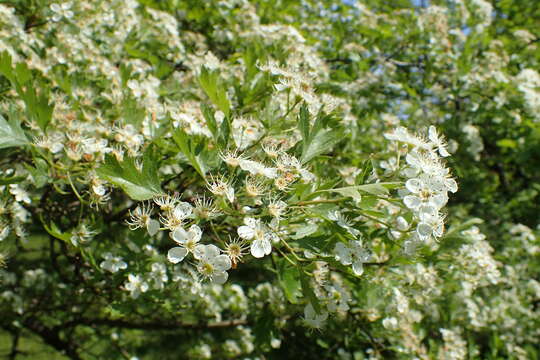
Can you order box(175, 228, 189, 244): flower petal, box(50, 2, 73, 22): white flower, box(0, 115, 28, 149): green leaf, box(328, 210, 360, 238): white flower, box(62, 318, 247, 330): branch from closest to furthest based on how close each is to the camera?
box(175, 228, 189, 244): flower petal → box(328, 210, 360, 238): white flower → box(0, 115, 28, 149): green leaf → box(50, 2, 73, 22): white flower → box(62, 318, 247, 330): branch

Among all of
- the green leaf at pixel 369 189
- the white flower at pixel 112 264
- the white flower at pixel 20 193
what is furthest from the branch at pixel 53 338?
the green leaf at pixel 369 189

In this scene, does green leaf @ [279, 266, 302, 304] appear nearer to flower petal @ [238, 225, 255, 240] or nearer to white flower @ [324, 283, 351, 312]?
white flower @ [324, 283, 351, 312]

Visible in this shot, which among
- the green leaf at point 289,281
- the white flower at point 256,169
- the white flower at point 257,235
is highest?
the white flower at point 256,169

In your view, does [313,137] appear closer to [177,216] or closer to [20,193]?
[177,216]

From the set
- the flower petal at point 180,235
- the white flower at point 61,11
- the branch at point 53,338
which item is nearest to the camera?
the flower petal at point 180,235

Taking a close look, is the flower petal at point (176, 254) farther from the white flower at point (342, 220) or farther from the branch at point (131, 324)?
the branch at point (131, 324)

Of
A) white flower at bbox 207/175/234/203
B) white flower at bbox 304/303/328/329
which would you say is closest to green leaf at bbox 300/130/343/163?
white flower at bbox 207/175/234/203

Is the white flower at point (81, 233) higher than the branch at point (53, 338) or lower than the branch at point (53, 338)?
higher
